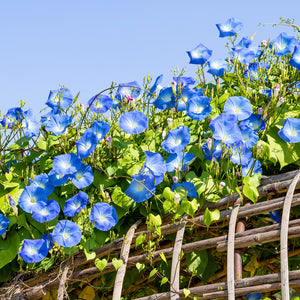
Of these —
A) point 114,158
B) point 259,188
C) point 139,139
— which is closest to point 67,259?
point 114,158

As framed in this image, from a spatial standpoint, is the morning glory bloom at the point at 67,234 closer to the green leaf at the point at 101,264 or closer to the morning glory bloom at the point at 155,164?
the green leaf at the point at 101,264

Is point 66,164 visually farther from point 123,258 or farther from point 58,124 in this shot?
point 123,258

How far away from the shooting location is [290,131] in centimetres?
191

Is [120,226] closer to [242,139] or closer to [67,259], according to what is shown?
[67,259]

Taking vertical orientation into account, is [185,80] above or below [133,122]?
above

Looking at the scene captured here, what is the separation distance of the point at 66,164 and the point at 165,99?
57 cm

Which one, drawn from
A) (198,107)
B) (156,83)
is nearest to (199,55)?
(156,83)

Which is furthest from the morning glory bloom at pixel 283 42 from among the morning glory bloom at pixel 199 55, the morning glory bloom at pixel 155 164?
the morning glory bloom at pixel 155 164

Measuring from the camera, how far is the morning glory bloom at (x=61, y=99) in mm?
2336

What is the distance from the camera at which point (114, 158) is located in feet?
6.70

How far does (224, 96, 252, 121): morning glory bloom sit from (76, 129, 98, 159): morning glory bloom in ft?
1.82

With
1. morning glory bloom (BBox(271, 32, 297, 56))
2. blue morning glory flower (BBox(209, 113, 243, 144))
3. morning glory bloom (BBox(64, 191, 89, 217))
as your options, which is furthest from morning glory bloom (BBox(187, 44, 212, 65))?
morning glory bloom (BBox(64, 191, 89, 217))

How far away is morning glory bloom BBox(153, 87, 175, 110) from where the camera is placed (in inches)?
86.9

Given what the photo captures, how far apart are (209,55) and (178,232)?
97 cm
